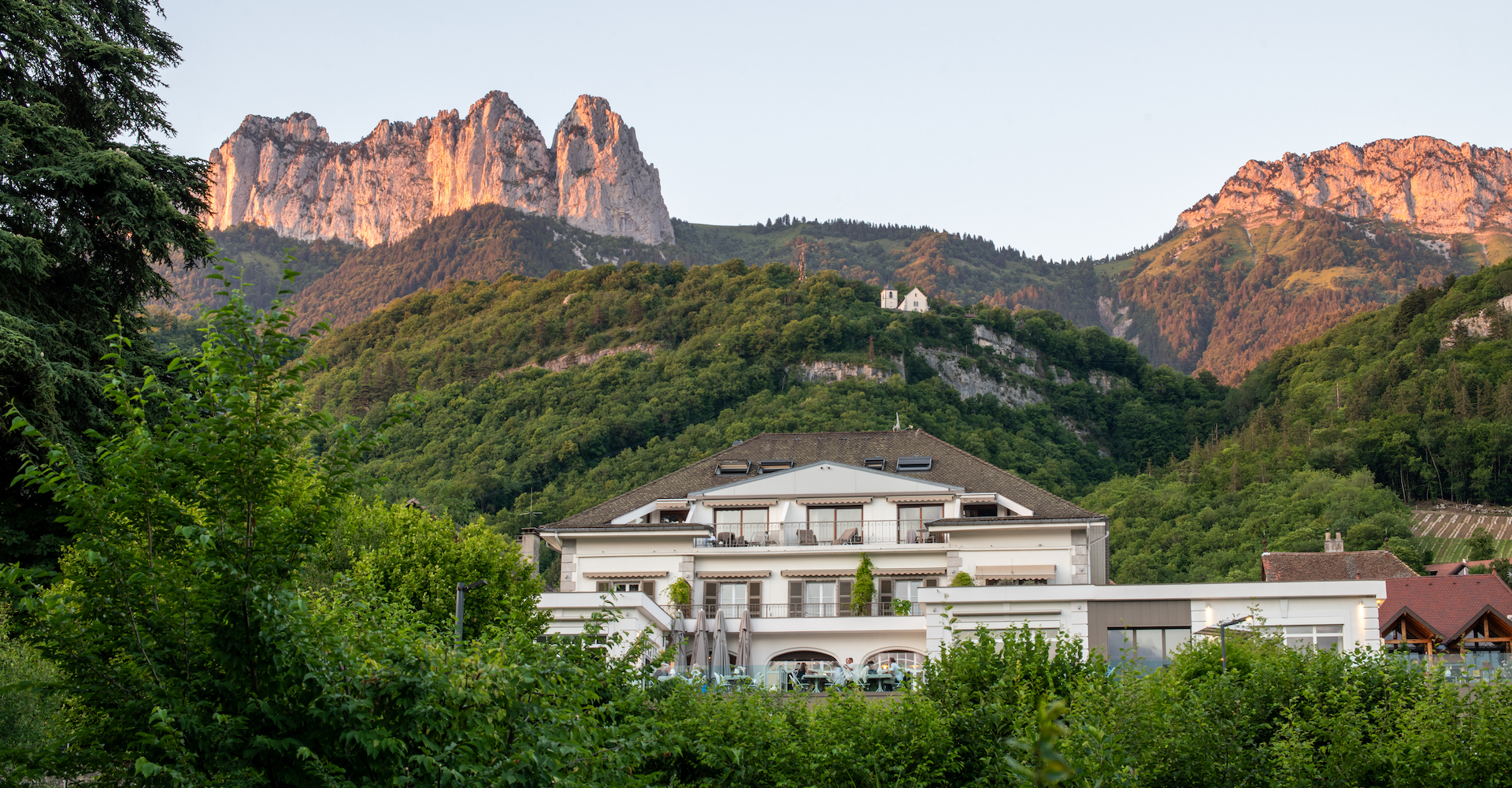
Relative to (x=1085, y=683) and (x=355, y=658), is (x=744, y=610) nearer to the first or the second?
(x=1085, y=683)

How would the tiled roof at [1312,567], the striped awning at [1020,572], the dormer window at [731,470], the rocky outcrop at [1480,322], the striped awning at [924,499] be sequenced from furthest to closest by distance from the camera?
the rocky outcrop at [1480,322], the tiled roof at [1312,567], the dormer window at [731,470], the striped awning at [924,499], the striped awning at [1020,572]

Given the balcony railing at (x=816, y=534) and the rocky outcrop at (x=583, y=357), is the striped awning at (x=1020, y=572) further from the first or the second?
the rocky outcrop at (x=583, y=357)

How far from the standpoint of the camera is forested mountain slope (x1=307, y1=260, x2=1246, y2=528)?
82.1 metres

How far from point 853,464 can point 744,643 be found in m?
8.88

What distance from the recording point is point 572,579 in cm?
3866

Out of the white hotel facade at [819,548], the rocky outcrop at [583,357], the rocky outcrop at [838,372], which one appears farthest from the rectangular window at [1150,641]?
the rocky outcrop at [583,357]

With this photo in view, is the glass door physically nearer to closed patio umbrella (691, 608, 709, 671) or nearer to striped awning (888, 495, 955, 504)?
striped awning (888, 495, 955, 504)

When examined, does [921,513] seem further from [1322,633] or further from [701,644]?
[1322,633]

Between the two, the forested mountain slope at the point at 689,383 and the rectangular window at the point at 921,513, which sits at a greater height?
the forested mountain slope at the point at 689,383

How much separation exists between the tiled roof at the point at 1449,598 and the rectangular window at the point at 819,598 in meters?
23.3

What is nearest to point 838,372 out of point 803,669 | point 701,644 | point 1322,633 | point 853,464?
point 853,464

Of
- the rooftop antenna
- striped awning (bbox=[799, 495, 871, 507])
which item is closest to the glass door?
striped awning (bbox=[799, 495, 871, 507])

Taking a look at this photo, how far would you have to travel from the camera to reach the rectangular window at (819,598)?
38.3 m

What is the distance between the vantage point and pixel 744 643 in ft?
116
